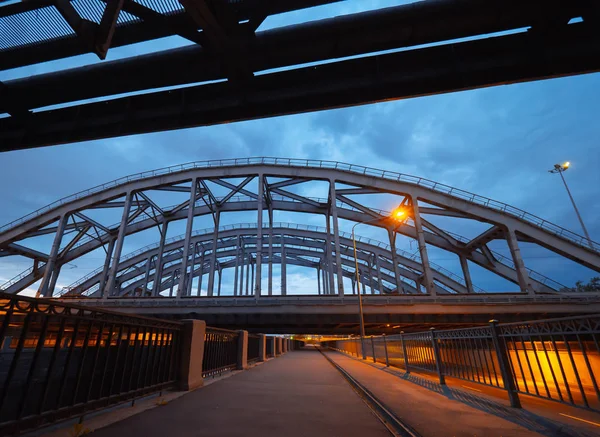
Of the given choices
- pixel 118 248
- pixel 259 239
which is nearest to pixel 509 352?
pixel 259 239

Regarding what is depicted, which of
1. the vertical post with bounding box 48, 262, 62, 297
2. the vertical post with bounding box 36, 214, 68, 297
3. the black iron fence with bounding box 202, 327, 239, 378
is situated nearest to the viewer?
the black iron fence with bounding box 202, 327, 239, 378

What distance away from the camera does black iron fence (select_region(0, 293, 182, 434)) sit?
2.92 metres

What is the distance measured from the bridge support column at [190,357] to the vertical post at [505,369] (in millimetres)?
6156

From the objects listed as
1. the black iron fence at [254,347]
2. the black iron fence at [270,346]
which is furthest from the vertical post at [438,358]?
the black iron fence at [270,346]

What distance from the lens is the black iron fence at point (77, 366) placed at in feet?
9.57

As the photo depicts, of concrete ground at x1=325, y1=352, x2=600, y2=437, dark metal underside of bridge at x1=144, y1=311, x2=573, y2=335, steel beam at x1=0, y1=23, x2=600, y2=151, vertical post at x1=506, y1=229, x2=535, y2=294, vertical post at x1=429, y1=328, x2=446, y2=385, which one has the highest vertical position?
vertical post at x1=506, y1=229, x2=535, y2=294

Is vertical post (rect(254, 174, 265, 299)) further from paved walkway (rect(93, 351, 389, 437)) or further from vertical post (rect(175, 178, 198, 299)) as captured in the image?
paved walkway (rect(93, 351, 389, 437))

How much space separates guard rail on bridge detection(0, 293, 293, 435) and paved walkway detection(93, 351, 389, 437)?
551 mm

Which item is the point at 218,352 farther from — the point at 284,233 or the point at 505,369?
the point at 284,233

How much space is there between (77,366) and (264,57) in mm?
5009

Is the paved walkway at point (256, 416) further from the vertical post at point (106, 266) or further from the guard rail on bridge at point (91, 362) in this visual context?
the vertical post at point (106, 266)

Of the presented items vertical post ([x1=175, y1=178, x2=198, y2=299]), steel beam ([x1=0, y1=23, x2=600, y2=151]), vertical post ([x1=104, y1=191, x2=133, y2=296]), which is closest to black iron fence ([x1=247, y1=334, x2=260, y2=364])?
steel beam ([x1=0, y1=23, x2=600, y2=151])

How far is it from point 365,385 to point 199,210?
3481cm

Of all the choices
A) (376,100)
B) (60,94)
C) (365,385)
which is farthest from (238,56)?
(365,385)
